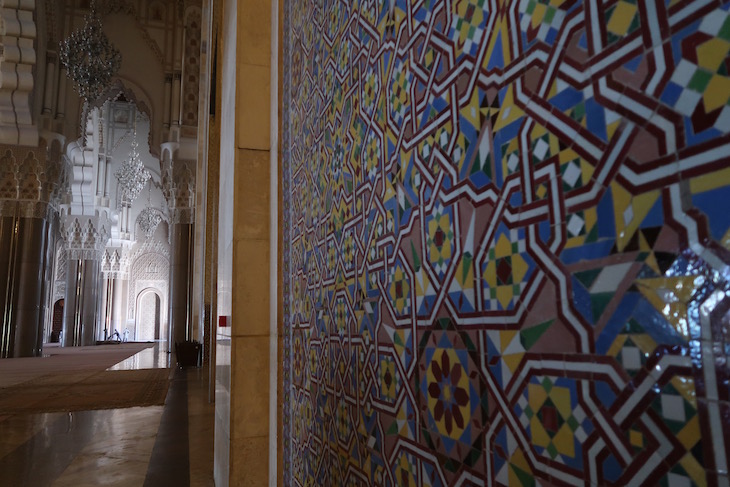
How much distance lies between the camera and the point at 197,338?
22.3ft

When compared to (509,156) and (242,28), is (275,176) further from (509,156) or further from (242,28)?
(509,156)

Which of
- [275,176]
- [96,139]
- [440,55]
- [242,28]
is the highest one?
[96,139]

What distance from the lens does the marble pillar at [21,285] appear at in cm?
714

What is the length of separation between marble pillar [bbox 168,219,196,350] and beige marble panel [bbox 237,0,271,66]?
6346 mm

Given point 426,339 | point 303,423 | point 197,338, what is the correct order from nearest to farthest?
point 426,339
point 303,423
point 197,338

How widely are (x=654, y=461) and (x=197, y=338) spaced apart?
23.1 feet

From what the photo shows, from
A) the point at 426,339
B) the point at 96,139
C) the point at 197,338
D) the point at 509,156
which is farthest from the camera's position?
the point at 96,139

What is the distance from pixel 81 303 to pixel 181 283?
16.8 feet

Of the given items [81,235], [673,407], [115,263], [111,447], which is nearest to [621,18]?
[673,407]

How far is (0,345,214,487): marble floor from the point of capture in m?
1.76

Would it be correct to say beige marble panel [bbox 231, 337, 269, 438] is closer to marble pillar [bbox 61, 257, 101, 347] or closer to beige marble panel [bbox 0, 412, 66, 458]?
beige marble panel [bbox 0, 412, 66, 458]

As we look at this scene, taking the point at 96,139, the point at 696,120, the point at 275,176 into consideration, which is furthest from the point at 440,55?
the point at 96,139

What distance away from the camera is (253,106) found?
4.17 ft

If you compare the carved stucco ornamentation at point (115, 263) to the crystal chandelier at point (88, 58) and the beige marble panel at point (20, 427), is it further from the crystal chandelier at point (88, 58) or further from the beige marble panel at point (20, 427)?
the beige marble panel at point (20, 427)
